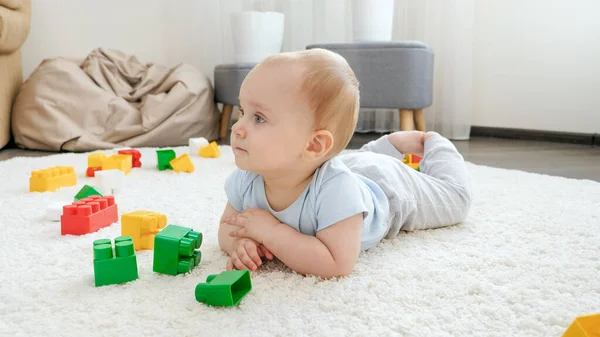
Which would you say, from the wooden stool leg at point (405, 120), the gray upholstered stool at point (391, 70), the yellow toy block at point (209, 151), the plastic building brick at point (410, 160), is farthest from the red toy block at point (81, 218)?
the wooden stool leg at point (405, 120)


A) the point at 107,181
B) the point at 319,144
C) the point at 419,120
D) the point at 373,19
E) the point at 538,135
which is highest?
the point at 373,19

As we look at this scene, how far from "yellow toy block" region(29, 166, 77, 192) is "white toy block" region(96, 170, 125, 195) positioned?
137 millimetres

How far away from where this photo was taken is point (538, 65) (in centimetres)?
268

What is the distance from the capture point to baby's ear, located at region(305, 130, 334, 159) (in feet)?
2.72

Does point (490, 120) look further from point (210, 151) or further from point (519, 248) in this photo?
point (519, 248)

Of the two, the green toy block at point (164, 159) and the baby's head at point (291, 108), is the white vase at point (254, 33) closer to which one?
the green toy block at point (164, 159)

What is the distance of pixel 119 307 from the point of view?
0.73 metres

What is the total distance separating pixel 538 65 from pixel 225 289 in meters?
2.44

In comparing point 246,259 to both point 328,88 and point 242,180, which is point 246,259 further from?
point 328,88

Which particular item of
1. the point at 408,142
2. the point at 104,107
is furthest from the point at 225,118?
the point at 408,142

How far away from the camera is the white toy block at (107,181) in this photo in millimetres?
1403

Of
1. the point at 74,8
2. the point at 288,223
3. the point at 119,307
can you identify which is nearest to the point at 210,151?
the point at 288,223

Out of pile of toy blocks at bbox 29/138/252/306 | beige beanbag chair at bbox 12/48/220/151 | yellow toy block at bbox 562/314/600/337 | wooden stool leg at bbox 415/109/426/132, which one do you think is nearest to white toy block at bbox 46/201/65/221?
pile of toy blocks at bbox 29/138/252/306

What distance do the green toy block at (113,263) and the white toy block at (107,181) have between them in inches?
24.8
